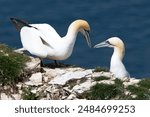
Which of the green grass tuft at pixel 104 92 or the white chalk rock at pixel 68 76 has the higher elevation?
the white chalk rock at pixel 68 76

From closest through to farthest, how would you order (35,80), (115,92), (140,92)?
(140,92), (115,92), (35,80)

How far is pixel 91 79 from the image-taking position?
21047 millimetres

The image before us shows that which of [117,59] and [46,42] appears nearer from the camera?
[46,42]

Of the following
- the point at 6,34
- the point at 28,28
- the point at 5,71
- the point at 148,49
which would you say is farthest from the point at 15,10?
the point at 5,71

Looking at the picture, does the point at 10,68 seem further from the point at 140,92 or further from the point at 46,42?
the point at 140,92

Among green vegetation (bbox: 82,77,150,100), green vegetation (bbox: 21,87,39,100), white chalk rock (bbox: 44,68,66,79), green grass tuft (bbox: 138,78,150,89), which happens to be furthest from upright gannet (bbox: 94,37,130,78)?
green vegetation (bbox: 21,87,39,100)

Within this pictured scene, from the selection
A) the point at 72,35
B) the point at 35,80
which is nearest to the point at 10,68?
the point at 35,80

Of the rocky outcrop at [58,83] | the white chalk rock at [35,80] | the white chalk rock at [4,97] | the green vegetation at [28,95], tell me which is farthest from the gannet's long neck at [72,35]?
the white chalk rock at [4,97]

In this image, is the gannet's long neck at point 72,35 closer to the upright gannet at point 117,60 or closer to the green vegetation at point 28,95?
the upright gannet at point 117,60

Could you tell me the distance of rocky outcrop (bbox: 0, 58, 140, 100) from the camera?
20656 mm

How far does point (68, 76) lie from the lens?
2141cm

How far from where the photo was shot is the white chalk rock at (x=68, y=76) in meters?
21.1

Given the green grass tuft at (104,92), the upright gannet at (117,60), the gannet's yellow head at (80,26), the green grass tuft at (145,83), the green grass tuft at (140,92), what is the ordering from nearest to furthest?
the green grass tuft at (140,92) < the green grass tuft at (104,92) < the green grass tuft at (145,83) < the upright gannet at (117,60) < the gannet's yellow head at (80,26)

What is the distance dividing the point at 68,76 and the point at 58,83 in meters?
0.44
